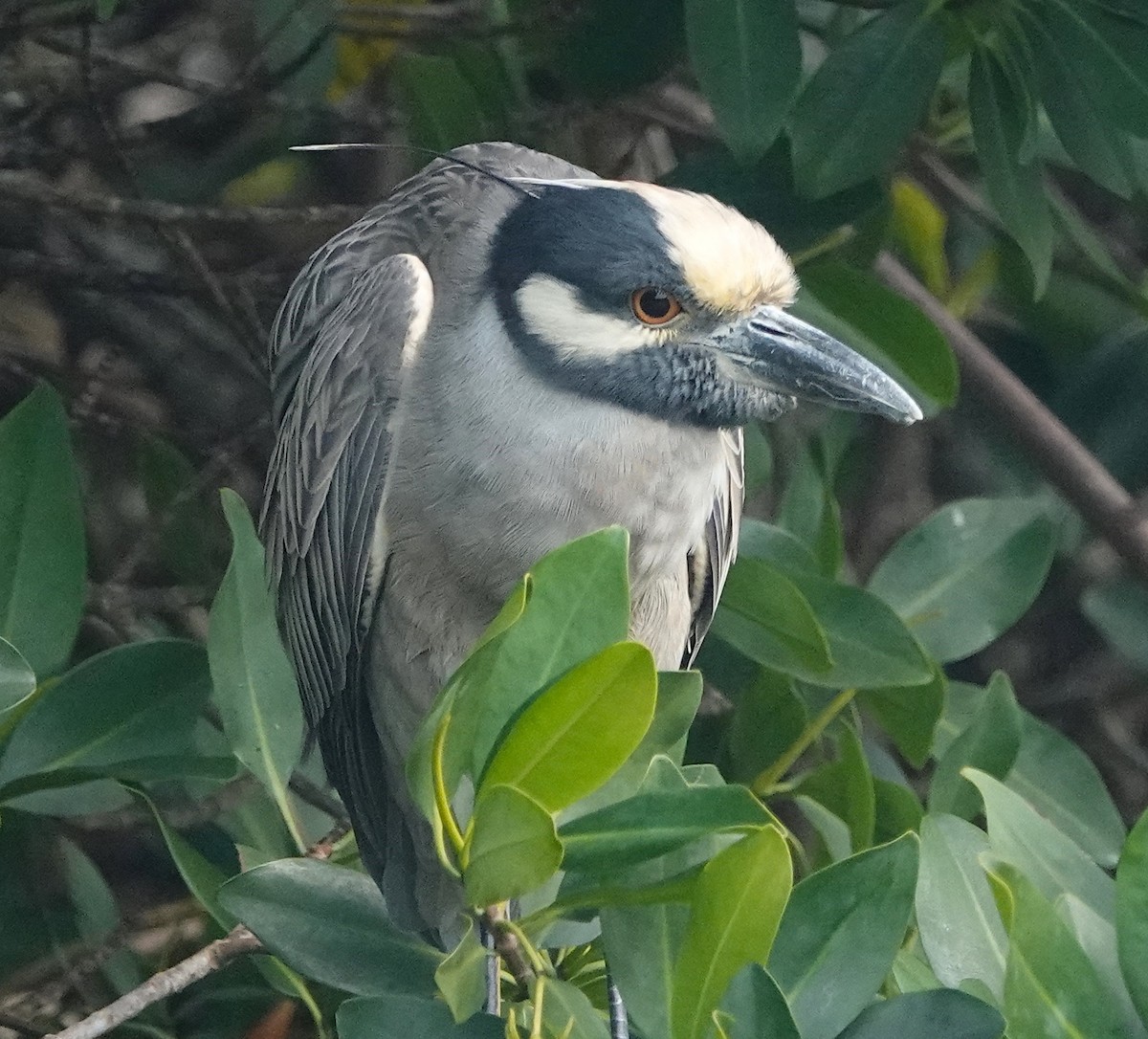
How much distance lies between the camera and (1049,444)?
2.30 meters

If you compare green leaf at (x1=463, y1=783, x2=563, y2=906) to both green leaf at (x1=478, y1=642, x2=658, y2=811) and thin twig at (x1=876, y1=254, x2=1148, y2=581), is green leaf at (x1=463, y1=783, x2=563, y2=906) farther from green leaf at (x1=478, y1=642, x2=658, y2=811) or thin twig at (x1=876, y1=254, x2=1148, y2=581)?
thin twig at (x1=876, y1=254, x2=1148, y2=581)

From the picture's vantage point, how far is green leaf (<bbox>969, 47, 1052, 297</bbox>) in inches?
71.7

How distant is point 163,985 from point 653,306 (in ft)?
2.63

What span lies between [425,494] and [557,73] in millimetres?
643

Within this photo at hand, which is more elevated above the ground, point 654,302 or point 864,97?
point 864,97

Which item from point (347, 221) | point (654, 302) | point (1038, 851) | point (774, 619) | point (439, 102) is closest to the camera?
point (1038, 851)

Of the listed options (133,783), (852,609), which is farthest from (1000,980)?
(133,783)

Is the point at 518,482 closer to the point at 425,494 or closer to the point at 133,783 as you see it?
the point at 425,494

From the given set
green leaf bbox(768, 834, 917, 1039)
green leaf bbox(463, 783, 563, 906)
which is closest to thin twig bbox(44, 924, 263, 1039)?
green leaf bbox(463, 783, 563, 906)

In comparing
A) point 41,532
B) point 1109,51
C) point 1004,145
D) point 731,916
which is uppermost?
point 1109,51

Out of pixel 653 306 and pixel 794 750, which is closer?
pixel 653 306

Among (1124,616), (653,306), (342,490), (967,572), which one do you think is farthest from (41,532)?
(1124,616)

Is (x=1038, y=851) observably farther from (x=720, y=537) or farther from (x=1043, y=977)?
(x=720, y=537)

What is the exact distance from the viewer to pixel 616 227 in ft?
5.36
